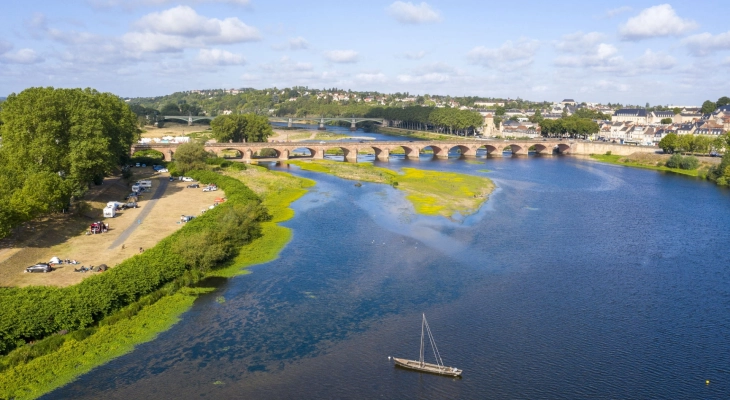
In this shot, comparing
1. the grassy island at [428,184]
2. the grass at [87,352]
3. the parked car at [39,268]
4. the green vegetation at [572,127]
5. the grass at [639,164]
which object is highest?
the green vegetation at [572,127]

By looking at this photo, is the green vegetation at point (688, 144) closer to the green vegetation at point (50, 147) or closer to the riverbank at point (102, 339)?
the riverbank at point (102, 339)

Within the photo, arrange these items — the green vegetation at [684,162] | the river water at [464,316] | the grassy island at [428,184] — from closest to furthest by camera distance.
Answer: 1. the river water at [464,316]
2. the grassy island at [428,184]
3. the green vegetation at [684,162]

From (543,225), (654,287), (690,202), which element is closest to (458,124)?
(690,202)

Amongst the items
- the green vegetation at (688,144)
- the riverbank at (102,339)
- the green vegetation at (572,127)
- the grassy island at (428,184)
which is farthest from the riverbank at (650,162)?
the riverbank at (102,339)

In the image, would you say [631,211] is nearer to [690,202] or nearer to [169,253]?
[690,202]

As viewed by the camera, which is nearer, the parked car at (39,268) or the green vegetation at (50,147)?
the parked car at (39,268)

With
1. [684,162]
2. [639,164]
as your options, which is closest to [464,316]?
[684,162]

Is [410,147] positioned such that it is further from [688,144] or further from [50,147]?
[50,147]
